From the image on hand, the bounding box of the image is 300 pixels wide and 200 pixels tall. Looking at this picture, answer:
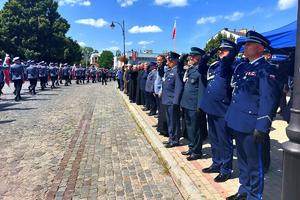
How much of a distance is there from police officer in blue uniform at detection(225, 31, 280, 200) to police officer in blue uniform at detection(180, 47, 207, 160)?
6.75 ft

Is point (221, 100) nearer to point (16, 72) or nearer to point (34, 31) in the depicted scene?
point (16, 72)

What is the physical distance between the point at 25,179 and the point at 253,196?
3666 mm

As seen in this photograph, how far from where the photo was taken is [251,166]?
4.55m

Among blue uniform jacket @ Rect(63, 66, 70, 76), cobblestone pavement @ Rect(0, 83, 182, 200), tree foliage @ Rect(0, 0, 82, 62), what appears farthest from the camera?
tree foliage @ Rect(0, 0, 82, 62)

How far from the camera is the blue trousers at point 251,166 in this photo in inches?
176

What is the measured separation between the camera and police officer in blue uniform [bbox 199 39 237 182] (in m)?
5.59

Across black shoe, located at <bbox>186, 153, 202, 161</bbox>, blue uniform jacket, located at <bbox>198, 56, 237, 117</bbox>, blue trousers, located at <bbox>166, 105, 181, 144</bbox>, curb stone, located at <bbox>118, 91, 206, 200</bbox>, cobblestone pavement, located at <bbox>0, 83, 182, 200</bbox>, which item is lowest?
cobblestone pavement, located at <bbox>0, 83, 182, 200</bbox>

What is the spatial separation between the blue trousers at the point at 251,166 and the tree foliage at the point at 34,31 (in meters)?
51.6

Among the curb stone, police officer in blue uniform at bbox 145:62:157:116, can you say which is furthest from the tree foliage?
the curb stone

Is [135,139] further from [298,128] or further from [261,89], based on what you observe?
[298,128]

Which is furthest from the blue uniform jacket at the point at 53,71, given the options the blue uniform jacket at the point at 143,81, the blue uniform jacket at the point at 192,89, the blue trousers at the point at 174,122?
the blue uniform jacket at the point at 192,89

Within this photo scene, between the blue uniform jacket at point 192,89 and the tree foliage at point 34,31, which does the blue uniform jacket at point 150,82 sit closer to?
the blue uniform jacket at point 192,89

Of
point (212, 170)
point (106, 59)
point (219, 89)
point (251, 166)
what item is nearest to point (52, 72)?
point (212, 170)

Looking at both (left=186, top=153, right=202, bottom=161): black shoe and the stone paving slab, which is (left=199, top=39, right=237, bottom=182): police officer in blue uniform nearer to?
the stone paving slab
